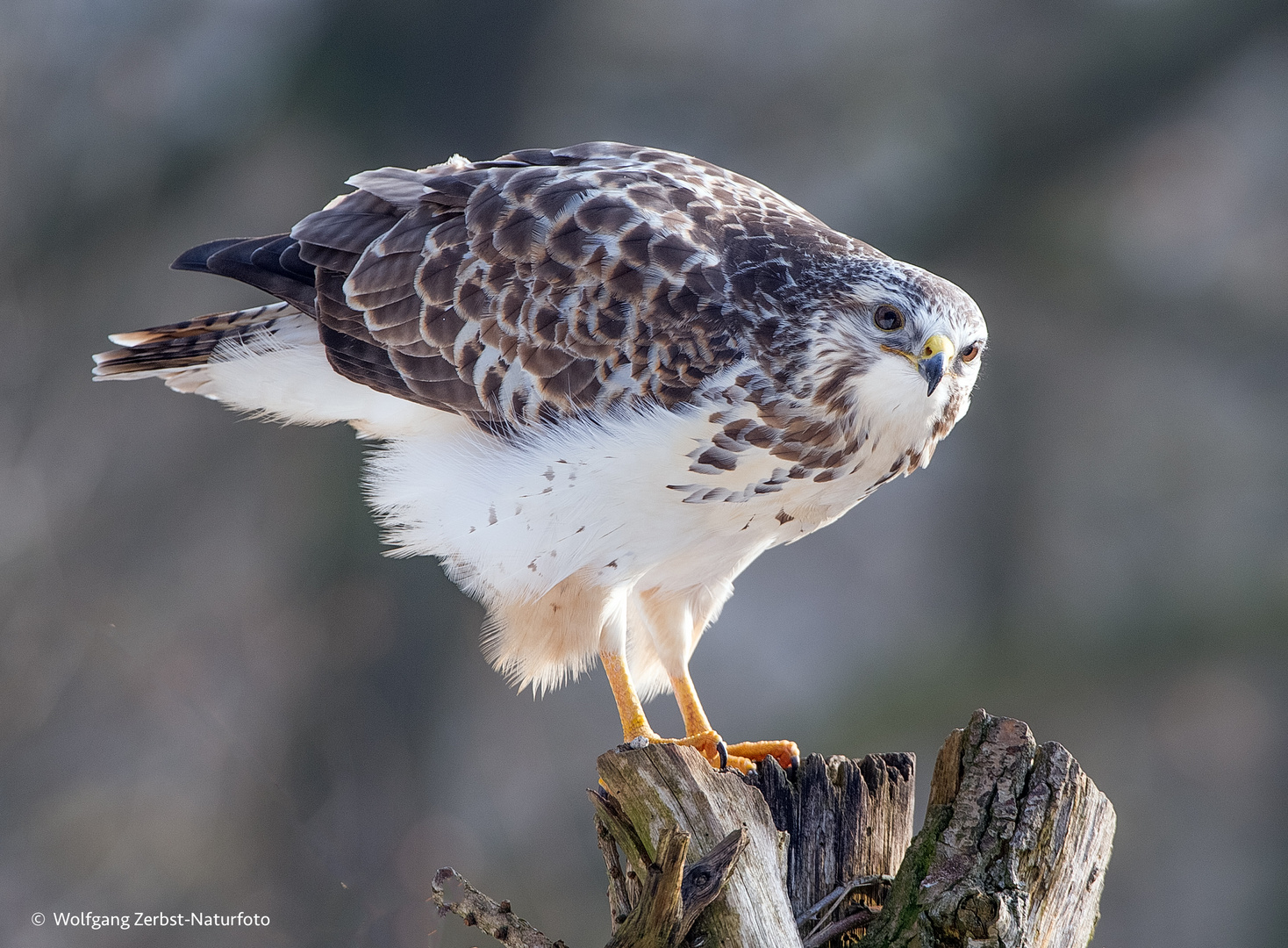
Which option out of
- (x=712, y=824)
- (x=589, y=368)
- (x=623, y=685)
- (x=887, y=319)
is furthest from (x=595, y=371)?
(x=712, y=824)

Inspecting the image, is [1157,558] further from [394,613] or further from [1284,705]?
[394,613]

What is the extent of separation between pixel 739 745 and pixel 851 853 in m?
0.62

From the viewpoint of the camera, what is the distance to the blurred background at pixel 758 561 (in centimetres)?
520

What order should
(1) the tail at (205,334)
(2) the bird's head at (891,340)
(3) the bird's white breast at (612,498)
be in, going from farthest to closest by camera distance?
(1) the tail at (205,334), (3) the bird's white breast at (612,498), (2) the bird's head at (891,340)

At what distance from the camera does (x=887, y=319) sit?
2.21m

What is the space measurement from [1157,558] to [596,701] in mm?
2792

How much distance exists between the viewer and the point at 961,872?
1.87 meters

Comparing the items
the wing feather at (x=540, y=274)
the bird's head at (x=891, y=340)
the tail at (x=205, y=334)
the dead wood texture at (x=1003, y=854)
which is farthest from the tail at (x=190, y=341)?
the dead wood texture at (x=1003, y=854)

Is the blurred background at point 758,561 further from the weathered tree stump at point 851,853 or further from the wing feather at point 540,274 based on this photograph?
the weathered tree stump at point 851,853

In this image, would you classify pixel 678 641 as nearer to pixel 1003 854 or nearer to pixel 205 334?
pixel 1003 854

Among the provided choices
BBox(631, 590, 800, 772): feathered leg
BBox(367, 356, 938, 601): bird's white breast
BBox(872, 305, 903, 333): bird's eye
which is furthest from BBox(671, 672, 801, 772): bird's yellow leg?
BBox(872, 305, 903, 333): bird's eye

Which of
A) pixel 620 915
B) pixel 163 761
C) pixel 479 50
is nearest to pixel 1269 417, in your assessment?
pixel 479 50

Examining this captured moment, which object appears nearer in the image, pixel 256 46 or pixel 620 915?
pixel 620 915

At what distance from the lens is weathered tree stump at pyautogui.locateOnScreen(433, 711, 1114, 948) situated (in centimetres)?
179
